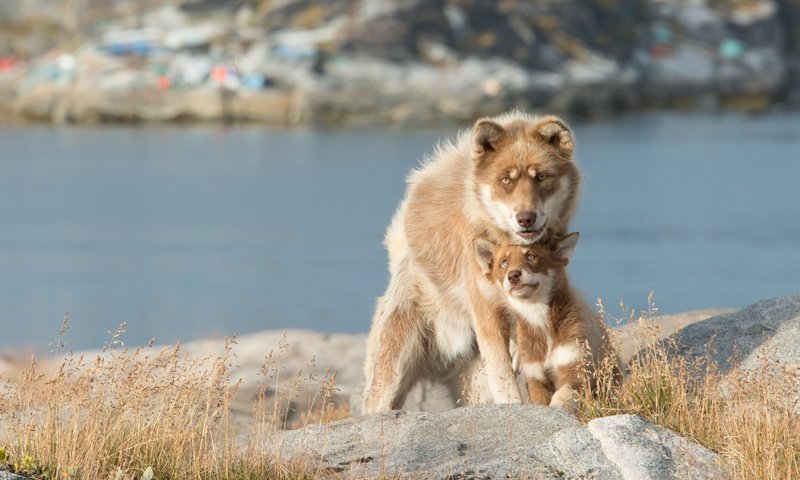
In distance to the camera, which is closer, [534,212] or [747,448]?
[747,448]

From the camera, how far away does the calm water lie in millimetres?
34562

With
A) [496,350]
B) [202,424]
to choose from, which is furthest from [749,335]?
[202,424]

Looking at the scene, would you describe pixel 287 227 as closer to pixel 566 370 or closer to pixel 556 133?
pixel 556 133

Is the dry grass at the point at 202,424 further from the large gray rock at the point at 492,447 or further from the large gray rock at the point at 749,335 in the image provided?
the large gray rock at the point at 749,335

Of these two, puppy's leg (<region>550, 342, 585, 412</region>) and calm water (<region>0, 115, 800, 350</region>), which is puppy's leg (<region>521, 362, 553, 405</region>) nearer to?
puppy's leg (<region>550, 342, 585, 412</region>)

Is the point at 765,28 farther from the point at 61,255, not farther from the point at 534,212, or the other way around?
the point at 534,212

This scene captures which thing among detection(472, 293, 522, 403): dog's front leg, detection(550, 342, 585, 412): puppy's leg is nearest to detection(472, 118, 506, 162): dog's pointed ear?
detection(472, 293, 522, 403): dog's front leg

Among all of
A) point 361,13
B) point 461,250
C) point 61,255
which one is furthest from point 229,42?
point 461,250

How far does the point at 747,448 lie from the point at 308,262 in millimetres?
35761

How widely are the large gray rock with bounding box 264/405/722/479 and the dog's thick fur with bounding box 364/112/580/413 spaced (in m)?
0.95

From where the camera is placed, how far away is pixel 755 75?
460 feet

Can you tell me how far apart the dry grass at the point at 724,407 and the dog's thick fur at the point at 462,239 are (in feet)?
3.23

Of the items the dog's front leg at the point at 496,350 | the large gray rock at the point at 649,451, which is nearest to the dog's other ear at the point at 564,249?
the dog's front leg at the point at 496,350

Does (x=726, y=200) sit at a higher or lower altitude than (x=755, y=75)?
lower
